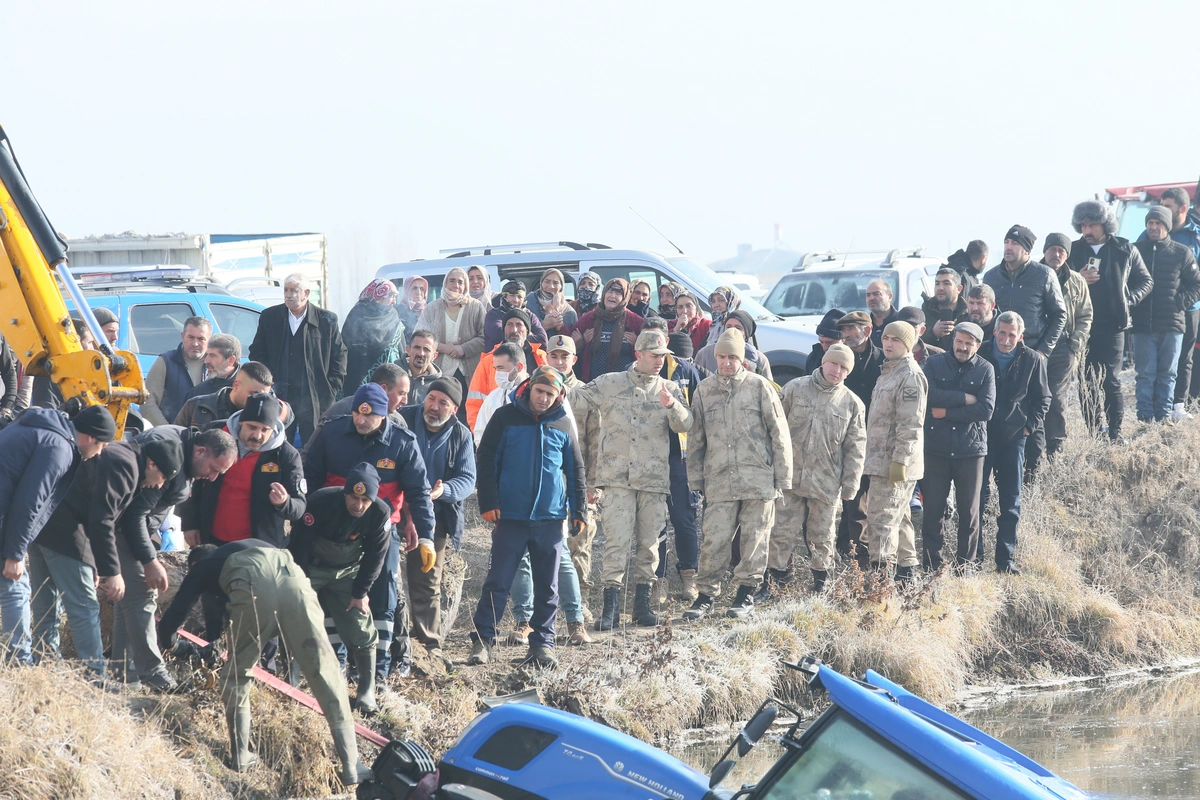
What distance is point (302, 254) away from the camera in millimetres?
19922

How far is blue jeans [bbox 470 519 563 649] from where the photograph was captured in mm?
8594

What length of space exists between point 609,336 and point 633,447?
2.16 metres

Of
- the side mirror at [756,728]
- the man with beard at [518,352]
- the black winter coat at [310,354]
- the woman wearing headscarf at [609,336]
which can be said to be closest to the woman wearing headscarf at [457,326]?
the man with beard at [518,352]

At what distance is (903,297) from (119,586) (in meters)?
10.4

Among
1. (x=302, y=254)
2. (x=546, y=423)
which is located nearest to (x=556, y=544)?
(x=546, y=423)

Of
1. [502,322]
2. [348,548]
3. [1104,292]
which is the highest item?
[1104,292]

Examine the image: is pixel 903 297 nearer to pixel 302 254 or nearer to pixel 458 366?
pixel 458 366

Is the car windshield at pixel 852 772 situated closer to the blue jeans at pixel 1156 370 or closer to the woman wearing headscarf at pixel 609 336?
the woman wearing headscarf at pixel 609 336

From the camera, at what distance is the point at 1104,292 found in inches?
510

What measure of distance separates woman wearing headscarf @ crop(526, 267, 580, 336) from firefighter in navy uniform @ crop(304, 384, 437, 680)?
418 centimetres

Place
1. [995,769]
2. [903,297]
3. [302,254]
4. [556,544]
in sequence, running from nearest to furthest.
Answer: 1. [995,769]
2. [556,544]
3. [903,297]
4. [302,254]

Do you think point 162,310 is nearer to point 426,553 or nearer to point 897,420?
point 426,553

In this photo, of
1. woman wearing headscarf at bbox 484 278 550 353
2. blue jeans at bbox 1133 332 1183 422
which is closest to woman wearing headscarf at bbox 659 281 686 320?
woman wearing headscarf at bbox 484 278 550 353

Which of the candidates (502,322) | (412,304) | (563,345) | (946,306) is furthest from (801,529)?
(412,304)
